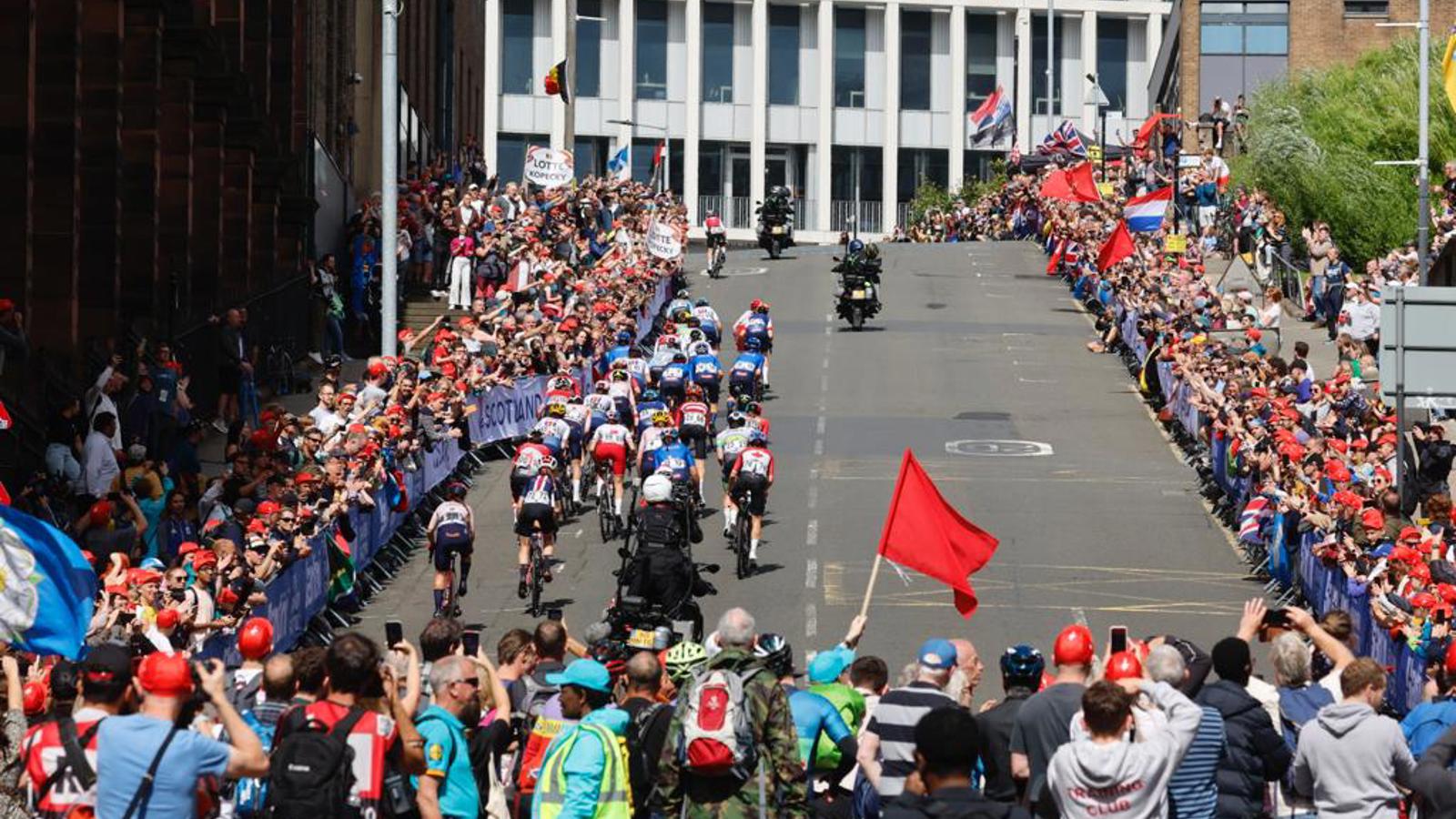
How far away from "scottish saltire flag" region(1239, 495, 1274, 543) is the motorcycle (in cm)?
2292

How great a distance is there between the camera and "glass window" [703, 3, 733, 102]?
10256 cm

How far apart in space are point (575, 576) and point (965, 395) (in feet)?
51.7

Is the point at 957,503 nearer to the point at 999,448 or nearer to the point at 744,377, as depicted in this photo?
the point at 999,448

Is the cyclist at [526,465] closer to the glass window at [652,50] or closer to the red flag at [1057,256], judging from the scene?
the red flag at [1057,256]

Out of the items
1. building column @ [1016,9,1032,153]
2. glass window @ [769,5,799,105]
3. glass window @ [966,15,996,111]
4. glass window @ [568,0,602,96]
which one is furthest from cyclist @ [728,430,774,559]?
glass window @ [966,15,996,111]

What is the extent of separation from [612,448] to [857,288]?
21.6 meters

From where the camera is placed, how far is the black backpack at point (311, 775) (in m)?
10.1

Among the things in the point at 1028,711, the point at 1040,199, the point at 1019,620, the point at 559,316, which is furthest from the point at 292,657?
the point at 1040,199

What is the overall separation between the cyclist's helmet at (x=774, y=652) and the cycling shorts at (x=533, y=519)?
12993 millimetres

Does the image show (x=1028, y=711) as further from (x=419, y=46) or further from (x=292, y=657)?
(x=419, y=46)

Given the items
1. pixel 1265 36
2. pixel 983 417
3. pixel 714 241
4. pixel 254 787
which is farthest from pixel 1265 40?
pixel 254 787

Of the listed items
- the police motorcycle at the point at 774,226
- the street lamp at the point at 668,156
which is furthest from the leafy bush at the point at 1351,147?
the street lamp at the point at 668,156

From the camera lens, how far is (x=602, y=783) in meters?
11.0

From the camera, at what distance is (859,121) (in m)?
104
